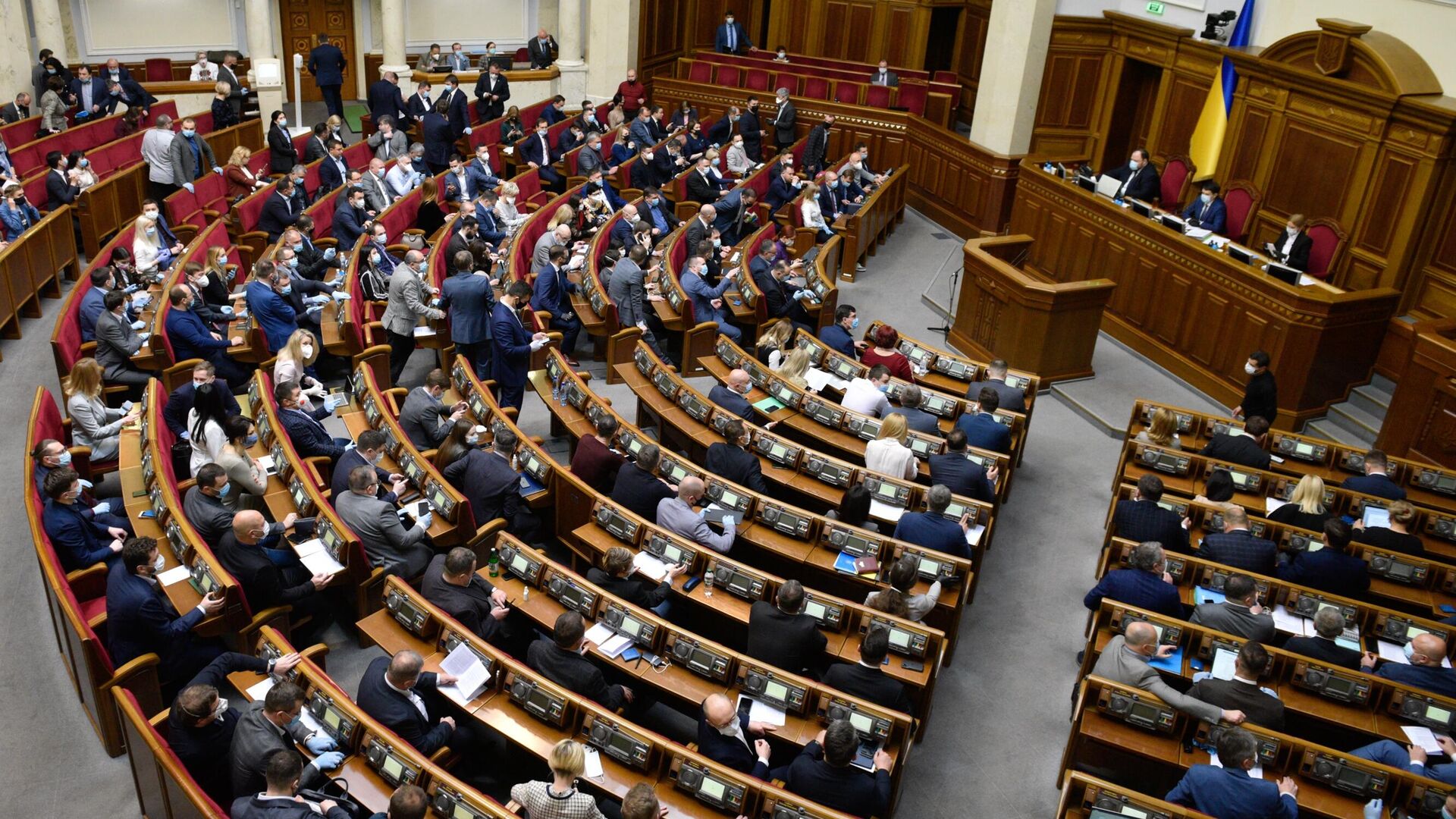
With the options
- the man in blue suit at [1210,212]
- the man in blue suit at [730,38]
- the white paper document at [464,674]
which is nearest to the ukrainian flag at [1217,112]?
the man in blue suit at [1210,212]

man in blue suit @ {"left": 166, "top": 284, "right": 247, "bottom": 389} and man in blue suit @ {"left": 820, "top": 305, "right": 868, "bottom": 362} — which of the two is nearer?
man in blue suit @ {"left": 166, "top": 284, "right": 247, "bottom": 389}

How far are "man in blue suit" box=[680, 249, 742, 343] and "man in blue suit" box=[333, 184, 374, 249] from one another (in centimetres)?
344

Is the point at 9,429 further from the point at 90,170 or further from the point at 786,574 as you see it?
the point at 786,574

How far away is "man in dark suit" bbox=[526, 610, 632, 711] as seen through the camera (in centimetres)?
550

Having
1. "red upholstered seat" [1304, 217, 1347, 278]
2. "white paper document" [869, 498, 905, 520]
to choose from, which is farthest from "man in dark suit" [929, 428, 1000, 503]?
"red upholstered seat" [1304, 217, 1347, 278]

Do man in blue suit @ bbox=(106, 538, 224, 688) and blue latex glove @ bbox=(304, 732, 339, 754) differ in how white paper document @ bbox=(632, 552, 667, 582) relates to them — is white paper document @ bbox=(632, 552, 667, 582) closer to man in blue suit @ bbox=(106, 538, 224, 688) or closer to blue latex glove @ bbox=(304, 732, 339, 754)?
blue latex glove @ bbox=(304, 732, 339, 754)

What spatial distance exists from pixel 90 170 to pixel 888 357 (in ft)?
30.4

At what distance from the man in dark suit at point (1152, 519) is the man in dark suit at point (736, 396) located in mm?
2759

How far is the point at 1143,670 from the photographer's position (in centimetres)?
571

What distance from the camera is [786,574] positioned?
7.04 m

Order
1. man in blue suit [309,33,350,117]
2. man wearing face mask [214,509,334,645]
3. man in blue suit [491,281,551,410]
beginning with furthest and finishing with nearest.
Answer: man in blue suit [309,33,350,117]
man in blue suit [491,281,551,410]
man wearing face mask [214,509,334,645]

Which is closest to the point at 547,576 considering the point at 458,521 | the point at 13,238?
the point at 458,521

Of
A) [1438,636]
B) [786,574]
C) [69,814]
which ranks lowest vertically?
[69,814]

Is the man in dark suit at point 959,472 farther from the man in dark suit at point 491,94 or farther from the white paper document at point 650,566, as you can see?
the man in dark suit at point 491,94
